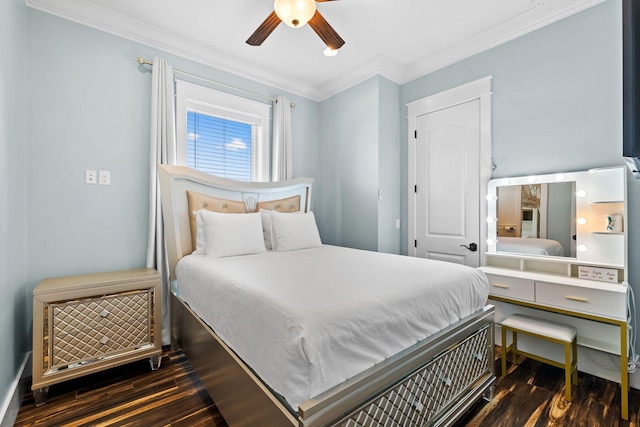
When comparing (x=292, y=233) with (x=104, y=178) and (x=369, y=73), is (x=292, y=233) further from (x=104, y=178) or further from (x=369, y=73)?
(x=369, y=73)

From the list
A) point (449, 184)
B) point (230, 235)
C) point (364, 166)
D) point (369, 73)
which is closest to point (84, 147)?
point (230, 235)

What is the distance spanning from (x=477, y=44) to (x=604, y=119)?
130 cm

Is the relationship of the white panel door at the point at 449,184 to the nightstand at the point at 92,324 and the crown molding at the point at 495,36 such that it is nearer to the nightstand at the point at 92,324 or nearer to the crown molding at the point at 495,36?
the crown molding at the point at 495,36

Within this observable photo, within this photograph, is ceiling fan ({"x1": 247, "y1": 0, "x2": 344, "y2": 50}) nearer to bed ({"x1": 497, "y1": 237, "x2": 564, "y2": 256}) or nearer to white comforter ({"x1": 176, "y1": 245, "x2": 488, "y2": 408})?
white comforter ({"x1": 176, "y1": 245, "x2": 488, "y2": 408})

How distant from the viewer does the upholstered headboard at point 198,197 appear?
8.37 ft

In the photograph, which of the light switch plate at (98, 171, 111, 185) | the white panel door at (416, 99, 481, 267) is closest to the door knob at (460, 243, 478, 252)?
the white panel door at (416, 99, 481, 267)

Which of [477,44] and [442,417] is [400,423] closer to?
[442,417]

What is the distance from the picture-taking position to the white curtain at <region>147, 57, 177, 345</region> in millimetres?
2588

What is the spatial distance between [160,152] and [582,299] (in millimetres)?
3497

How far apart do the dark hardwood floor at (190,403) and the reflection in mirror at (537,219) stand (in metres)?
0.96

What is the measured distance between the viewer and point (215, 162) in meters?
3.17

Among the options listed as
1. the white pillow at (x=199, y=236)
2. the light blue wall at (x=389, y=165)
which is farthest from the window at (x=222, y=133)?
the light blue wall at (x=389, y=165)

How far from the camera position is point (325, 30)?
2.16 meters

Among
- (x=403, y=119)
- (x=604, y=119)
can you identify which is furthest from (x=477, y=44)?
(x=604, y=119)
